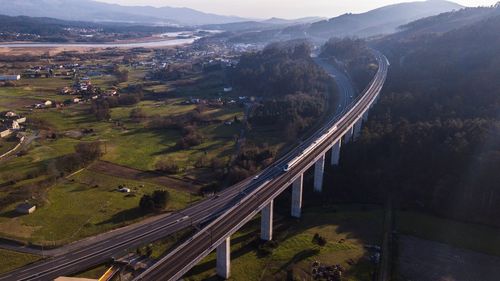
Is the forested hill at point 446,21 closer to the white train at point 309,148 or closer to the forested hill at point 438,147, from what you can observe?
the forested hill at point 438,147

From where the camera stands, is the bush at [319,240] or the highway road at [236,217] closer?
the highway road at [236,217]

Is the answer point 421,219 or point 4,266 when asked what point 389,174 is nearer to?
point 421,219

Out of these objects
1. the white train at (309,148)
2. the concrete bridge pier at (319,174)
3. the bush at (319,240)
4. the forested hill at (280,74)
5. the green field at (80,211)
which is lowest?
the bush at (319,240)

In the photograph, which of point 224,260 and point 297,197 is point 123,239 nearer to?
point 224,260

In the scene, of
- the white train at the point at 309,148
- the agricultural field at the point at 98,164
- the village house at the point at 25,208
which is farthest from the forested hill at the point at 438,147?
the village house at the point at 25,208

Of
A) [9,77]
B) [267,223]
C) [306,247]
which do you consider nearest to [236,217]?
[267,223]

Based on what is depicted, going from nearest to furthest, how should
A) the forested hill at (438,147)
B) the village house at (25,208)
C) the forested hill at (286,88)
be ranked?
the village house at (25,208) < the forested hill at (438,147) < the forested hill at (286,88)

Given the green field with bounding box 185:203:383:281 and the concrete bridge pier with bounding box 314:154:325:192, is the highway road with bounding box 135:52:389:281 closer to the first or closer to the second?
the concrete bridge pier with bounding box 314:154:325:192

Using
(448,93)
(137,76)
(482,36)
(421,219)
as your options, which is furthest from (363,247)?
(137,76)
